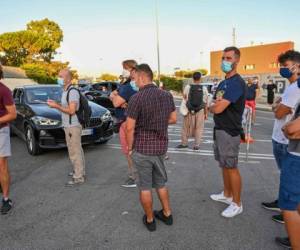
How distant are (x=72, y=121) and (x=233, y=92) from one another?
2576 mm

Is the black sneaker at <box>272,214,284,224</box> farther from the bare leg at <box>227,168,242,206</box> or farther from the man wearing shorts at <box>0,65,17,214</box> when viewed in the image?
the man wearing shorts at <box>0,65,17,214</box>

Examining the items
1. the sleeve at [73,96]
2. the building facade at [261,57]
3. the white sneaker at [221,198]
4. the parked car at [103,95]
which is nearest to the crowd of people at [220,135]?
the white sneaker at [221,198]

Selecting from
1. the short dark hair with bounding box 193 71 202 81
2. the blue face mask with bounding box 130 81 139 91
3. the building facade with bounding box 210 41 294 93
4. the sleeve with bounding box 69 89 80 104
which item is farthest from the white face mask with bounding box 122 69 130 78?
the building facade with bounding box 210 41 294 93

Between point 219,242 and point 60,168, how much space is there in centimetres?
→ 376

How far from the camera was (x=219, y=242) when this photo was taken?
3275mm

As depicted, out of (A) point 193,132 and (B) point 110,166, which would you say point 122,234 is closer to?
(B) point 110,166

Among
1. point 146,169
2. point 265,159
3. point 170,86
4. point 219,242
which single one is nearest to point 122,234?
point 146,169

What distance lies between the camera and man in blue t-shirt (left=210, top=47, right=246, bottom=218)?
144 inches

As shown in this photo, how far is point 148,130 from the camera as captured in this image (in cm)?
341

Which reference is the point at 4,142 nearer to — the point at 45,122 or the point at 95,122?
the point at 45,122

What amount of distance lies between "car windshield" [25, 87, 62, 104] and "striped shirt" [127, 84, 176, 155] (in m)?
5.04

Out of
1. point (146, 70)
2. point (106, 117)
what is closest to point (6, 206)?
point (146, 70)

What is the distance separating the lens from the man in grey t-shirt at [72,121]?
4867 mm

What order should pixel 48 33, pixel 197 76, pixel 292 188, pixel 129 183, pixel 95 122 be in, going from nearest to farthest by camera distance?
1. pixel 292 188
2. pixel 129 183
3. pixel 197 76
4. pixel 95 122
5. pixel 48 33
